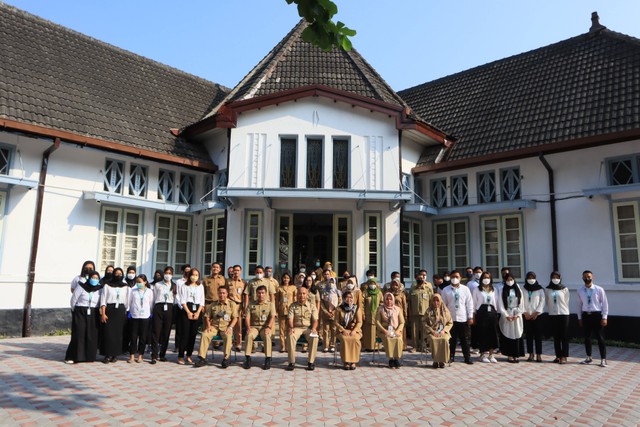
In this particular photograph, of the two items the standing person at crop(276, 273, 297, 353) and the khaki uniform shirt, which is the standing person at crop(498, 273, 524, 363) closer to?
the khaki uniform shirt

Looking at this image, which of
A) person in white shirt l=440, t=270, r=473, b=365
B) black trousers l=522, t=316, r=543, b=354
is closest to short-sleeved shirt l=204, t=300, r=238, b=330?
person in white shirt l=440, t=270, r=473, b=365

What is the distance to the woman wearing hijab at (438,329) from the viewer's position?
8398 mm

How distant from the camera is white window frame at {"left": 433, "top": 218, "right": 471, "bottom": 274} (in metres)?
14.1

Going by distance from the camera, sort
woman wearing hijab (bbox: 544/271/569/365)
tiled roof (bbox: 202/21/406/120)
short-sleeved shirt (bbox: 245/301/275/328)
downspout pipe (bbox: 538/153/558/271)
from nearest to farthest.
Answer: short-sleeved shirt (bbox: 245/301/275/328) → woman wearing hijab (bbox: 544/271/569/365) → downspout pipe (bbox: 538/153/558/271) → tiled roof (bbox: 202/21/406/120)

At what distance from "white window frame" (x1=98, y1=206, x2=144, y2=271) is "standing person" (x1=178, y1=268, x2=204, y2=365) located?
4.98 metres

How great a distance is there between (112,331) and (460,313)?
653 centimetres

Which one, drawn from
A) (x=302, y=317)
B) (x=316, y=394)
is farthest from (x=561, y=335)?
(x=316, y=394)

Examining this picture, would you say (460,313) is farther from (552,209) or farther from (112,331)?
(112,331)

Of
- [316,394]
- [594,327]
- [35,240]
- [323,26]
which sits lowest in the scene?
[316,394]

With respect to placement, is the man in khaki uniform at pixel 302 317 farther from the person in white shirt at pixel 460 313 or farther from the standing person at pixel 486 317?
the standing person at pixel 486 317

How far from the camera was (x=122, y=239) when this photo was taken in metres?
13.2

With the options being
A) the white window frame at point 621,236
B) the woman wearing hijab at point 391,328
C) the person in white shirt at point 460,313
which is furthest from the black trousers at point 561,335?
the white window frame at point 621,236

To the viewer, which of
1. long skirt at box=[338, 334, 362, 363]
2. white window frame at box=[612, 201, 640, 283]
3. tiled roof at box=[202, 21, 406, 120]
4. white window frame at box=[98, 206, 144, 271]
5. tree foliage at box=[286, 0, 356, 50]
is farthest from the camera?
tiled roof at box=[202, 21, 406, 120]

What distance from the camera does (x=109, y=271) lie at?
941 centimetres
